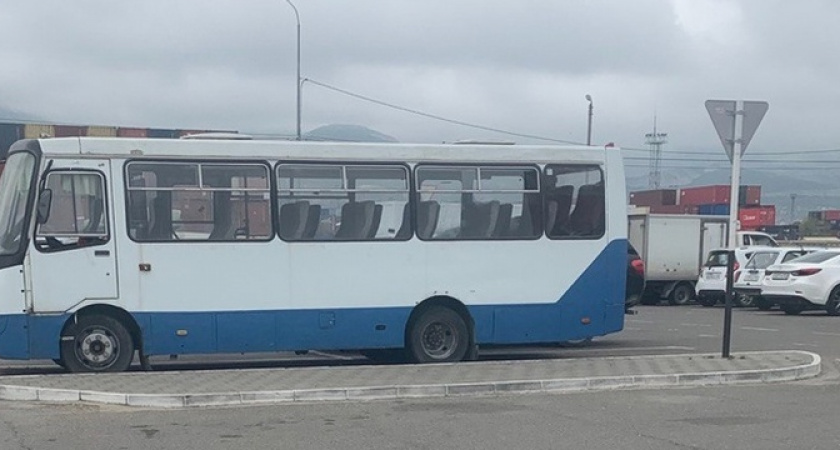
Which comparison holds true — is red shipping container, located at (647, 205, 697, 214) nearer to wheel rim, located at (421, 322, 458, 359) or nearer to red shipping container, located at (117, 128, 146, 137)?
red shipping container, located at (117, 128, 146, 137)

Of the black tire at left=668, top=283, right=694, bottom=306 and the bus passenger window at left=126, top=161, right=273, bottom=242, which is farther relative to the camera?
the black tire at left=668, top=283, right=694, bottom=306

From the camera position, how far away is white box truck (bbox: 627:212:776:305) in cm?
3297

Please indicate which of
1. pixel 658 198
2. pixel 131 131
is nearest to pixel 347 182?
pixel 131 131

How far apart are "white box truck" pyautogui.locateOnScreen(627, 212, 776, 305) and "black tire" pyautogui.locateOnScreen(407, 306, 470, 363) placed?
19425mm

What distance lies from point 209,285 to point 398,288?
2493 mm

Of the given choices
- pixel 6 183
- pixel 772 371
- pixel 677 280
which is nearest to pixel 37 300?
pixel 6 183

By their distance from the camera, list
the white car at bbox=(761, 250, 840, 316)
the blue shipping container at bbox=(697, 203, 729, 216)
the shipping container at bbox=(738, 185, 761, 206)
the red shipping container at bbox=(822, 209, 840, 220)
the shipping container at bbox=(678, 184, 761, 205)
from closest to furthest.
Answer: the white car at bbox=(761, 250, 840, 316)
the blue shipping container at bbox=(697, 203, 729, 216)
the shipping container at bbox=(678, 184, 761, 205)
the shipping container at bbox=(738, 185, 761, 206)
the red shipping container at bbox=(822, 209, 840, 220)

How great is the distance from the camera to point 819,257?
26.5 metres

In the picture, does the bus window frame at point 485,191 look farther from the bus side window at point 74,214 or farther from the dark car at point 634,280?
the bus side window at point 74,214

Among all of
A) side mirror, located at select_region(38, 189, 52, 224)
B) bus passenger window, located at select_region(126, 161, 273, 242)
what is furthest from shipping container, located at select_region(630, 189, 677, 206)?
side mirror, located at select_region(38, 189, 52, 224)

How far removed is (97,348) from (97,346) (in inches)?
1.0

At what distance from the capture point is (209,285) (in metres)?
13.2

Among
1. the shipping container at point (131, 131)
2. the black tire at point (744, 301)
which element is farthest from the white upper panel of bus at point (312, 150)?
the shipping container at point (131, 131)

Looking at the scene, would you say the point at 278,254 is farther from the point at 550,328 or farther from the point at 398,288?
the point at 550,328
